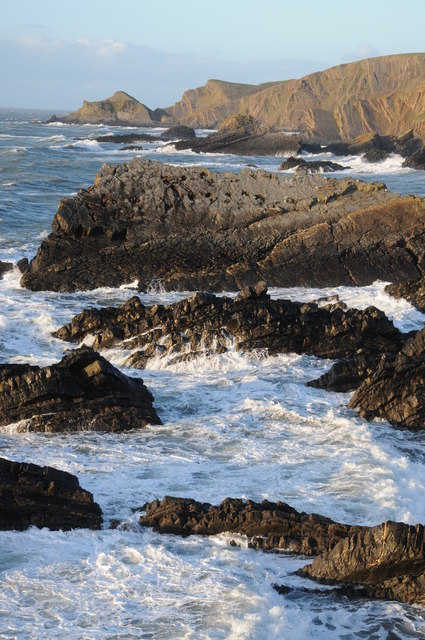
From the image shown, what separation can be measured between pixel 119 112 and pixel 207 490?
132896mm

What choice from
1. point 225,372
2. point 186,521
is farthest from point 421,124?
point 186,521

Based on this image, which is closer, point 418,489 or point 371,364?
point 418,489

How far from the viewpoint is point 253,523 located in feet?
27.6

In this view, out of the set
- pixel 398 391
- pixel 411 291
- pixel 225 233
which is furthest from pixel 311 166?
pixel 398 391

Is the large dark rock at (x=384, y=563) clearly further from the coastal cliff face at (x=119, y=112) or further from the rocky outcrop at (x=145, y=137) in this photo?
the coastal cliff face at (x=119, y=112)

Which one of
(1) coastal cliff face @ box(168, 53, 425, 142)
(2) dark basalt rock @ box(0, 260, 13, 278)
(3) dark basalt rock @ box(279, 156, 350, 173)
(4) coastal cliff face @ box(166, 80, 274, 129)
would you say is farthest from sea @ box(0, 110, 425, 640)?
(4) coastal cliff face @ box(166, 80, 274, 129)

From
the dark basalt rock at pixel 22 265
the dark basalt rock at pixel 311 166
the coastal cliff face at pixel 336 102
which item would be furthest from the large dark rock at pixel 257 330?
the coastal cliff face at pixel 336 102

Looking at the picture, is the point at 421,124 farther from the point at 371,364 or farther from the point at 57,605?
the point at 57,605

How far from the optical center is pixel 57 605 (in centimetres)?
713

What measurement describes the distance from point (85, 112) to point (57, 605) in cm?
13366

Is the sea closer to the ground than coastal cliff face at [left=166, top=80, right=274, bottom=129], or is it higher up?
closer to the ground

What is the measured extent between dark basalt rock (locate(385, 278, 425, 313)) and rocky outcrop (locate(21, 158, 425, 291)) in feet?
3.25

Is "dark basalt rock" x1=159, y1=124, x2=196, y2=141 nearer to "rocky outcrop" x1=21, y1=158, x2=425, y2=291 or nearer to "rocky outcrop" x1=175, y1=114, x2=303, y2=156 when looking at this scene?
"rocky outcrop" x1=175, y1=114, x2=303, y2=156

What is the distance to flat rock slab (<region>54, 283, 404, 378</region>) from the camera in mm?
14266
